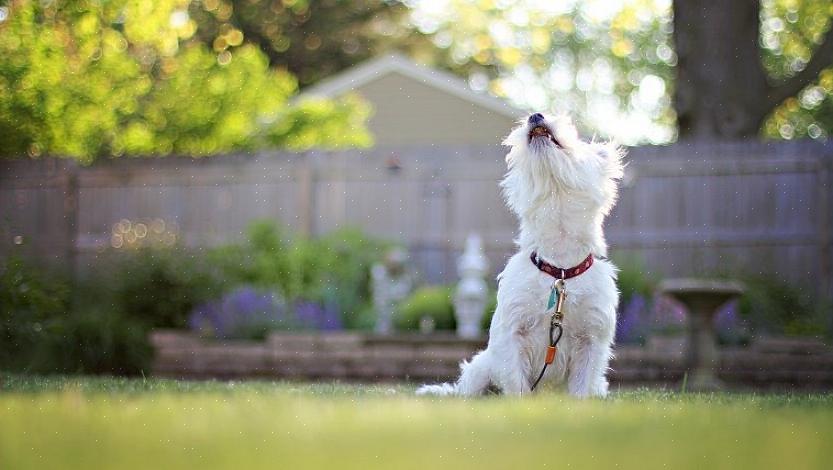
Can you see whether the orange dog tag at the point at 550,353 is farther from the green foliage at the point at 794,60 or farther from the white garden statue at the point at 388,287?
the green foliage at the point at 794,60

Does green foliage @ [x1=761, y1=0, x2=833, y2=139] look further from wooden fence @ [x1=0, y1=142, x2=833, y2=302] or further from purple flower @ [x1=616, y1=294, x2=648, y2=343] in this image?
purple flower @ [x1=616, y1=294, x2=648, y2=343]

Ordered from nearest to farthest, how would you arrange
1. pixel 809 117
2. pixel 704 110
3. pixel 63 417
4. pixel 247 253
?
1. pixel 63 417
2. pixel 247 253
3. pixel 704 110
4. pixel 809 117

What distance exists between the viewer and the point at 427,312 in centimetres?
1126

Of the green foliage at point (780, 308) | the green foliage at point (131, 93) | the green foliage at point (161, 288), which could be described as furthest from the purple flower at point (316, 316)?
the green foliage at point (780, 308)

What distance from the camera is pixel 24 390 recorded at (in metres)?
5.45

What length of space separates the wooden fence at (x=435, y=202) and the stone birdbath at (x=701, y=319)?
10.9ft

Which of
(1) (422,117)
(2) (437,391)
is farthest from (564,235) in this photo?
(1) (422,117)

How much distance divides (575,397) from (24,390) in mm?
2668

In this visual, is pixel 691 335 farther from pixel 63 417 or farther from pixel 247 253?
pixel 63 417

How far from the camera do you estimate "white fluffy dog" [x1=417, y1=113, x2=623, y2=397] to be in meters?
4.91

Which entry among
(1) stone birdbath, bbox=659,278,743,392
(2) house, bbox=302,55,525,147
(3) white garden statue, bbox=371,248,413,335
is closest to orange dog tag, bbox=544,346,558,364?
(1) stone birdbath, bbox=659,278,743,392

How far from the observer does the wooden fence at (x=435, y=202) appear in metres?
12.8

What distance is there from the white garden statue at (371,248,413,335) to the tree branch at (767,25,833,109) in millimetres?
5331

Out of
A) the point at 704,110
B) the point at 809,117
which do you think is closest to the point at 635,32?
the point at 809,117
